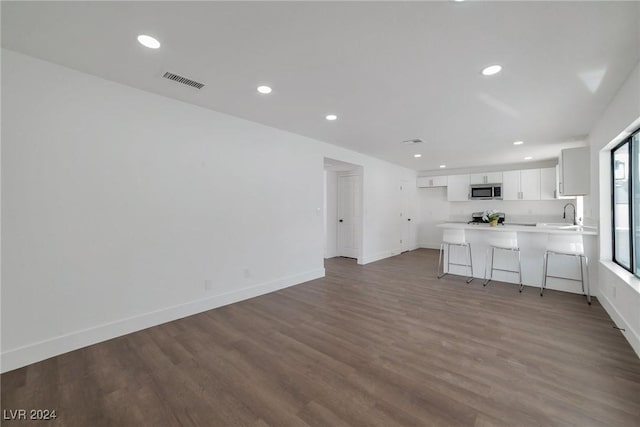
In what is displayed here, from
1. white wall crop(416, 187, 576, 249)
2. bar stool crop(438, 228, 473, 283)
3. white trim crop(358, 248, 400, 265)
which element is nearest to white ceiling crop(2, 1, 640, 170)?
bar stool crop(438, 228, 473, 283)

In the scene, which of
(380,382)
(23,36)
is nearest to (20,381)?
(23,36)

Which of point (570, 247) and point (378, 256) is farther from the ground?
point (570, 247)

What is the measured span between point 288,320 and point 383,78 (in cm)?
285

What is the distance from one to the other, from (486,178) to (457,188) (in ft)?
2.55

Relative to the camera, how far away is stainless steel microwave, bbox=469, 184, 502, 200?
7207mm

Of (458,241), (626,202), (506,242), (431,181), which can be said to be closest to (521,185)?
(431,181)

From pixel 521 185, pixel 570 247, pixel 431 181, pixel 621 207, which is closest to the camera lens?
pixel 621 207

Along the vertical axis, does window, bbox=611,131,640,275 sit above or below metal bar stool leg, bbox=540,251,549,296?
above

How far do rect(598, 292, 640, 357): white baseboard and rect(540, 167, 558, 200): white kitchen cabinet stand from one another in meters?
3.80

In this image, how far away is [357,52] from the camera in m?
2.16

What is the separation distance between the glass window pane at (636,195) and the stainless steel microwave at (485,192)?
4414 millimetres

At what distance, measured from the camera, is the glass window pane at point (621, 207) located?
3119mm

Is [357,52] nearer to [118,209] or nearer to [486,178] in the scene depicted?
[118,209]

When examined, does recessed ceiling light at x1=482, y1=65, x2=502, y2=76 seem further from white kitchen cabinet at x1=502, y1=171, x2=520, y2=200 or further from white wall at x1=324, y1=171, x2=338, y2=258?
white kitchen cabinet at x1=502, y1=171, x2=520, y2=200
